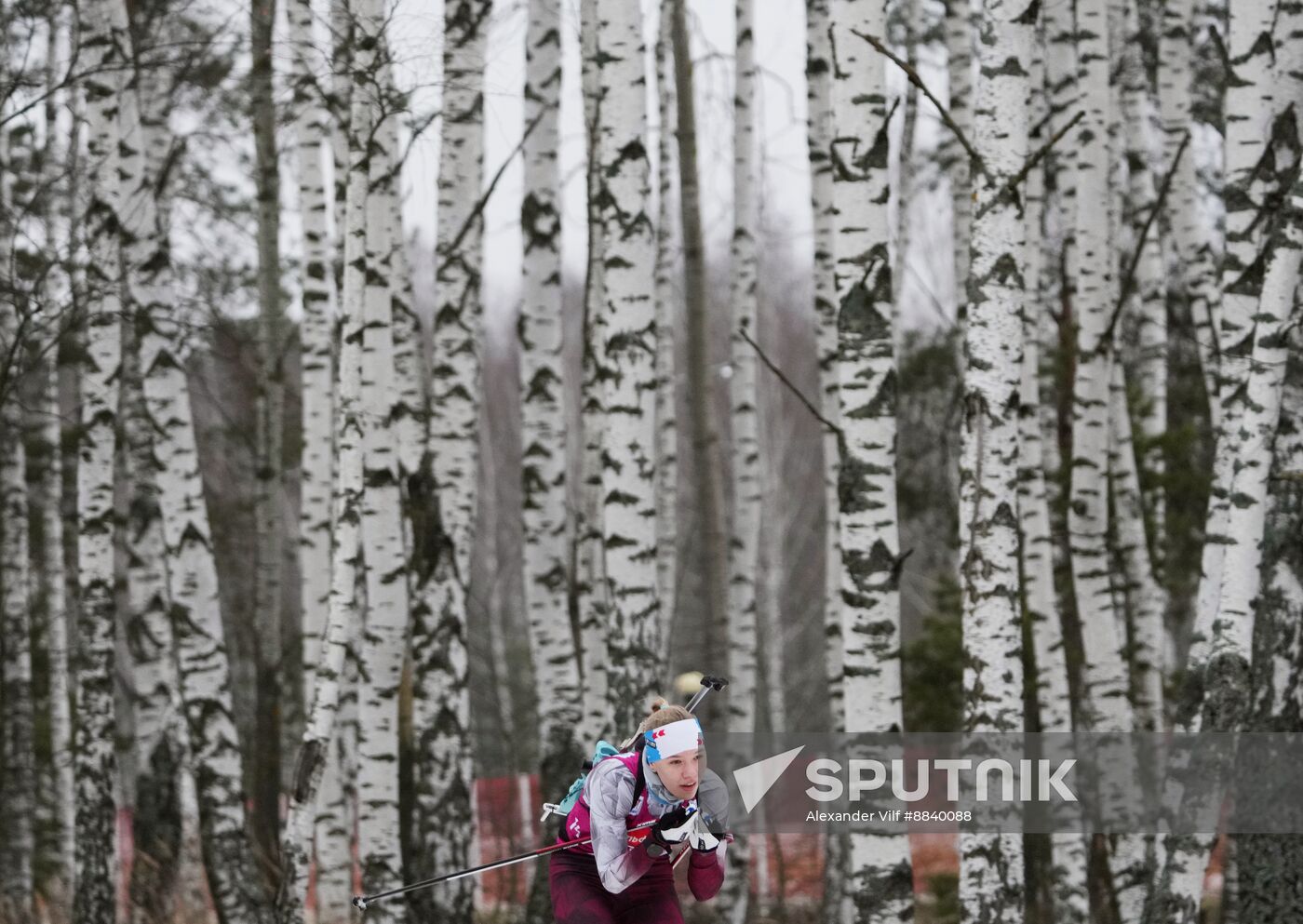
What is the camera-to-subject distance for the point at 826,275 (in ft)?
30.4

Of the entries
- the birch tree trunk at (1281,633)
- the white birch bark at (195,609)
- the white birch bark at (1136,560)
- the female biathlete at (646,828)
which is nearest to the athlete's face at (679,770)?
the female biathlete at (646,828)

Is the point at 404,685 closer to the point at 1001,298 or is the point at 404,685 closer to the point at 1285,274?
the point at 1001,298

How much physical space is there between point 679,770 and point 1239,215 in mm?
4203

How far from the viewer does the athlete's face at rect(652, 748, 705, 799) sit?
4242 millimetres

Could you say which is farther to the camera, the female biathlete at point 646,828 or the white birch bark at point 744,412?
the white birch bark at point 744,412

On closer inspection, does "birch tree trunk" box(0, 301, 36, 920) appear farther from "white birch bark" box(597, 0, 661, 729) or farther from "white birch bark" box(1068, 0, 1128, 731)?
"white birch bark" box(1068, 0, 1128, 731)

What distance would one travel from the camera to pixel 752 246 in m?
10.5

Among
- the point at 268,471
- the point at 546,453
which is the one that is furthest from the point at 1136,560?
the point at 268,471

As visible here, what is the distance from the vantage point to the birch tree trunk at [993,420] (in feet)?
18.0

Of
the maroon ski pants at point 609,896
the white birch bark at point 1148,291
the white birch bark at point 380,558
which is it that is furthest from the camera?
the white birch bark at point 1148,291

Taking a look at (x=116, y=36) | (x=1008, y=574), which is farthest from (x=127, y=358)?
(x=1008, y=574)

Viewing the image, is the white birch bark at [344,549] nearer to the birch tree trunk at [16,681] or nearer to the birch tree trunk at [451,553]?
the birch tree trunk at [451,553]

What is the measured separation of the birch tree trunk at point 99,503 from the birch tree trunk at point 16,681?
9.85 ft

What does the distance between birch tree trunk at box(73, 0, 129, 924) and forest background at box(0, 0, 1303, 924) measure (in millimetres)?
31
